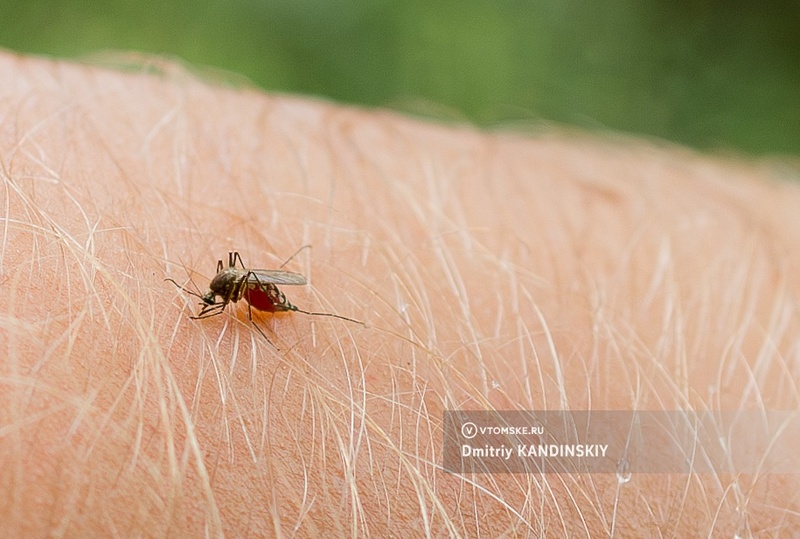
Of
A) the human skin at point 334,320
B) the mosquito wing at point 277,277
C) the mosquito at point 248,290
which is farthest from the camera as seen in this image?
the mosquito wing at point 277,277

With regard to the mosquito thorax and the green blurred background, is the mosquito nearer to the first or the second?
the mosquito thorax

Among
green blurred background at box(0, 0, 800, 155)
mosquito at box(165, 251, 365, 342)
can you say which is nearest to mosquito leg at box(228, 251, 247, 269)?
mosquito at box(165, 251, 365, 342)

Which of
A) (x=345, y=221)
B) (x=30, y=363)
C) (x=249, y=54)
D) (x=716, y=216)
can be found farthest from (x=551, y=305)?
(x=249, y=54)

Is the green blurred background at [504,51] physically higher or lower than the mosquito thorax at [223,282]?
higher

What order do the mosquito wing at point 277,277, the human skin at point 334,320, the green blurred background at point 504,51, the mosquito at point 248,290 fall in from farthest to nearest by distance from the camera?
1. the green blurred background at point 504,51
2. the mosquito wing at point 277,277
3. the mosquito at point 248,290
4. the human skin at point 334,320

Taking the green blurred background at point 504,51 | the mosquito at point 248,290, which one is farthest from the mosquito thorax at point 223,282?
A: the green blurred background at point 504,51

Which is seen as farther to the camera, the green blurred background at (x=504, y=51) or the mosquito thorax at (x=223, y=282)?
the green blurred background at (x=504, y=51)

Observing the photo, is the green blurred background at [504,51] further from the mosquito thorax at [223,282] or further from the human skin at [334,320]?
the mosquito thorax at [223,282]
